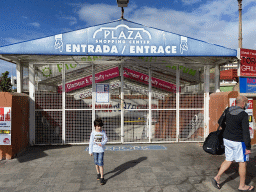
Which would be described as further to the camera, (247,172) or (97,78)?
(97,78)

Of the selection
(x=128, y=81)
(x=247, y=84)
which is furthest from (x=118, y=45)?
(x=247, y=84)

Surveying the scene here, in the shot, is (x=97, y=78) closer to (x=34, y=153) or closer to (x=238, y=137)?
(x=34, y=153)

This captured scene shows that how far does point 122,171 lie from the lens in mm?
4871

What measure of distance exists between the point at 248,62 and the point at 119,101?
15.0ft

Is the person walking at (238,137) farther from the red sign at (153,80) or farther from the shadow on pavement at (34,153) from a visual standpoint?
the shadow on pavement at (34,153)

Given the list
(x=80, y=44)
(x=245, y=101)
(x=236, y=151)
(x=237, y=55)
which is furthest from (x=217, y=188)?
(x=80, y=44)

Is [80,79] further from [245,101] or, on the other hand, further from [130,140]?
[245,101]

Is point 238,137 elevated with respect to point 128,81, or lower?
lower

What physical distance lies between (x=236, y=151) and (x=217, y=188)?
0.85 meters

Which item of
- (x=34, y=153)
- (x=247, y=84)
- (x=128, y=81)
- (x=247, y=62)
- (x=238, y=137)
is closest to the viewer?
(x=238, y=137)

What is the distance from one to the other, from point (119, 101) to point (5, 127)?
364 centimetres

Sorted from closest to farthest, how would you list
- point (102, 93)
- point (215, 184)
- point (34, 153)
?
1. point (215, 184)
2. point (34, 153)
3. point (102, 93)

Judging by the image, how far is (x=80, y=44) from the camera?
608cm

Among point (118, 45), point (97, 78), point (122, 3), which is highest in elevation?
point (122, 3)
